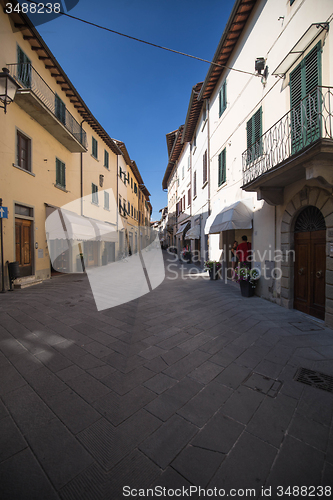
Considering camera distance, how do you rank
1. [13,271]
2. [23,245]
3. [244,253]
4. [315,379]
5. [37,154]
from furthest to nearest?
1. [37,154]
2. [23,245]
3. [244,253]
4. [13,271]
5. [315,379]

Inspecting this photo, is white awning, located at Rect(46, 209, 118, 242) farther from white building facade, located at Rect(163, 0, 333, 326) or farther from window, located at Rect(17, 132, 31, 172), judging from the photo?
white building facade, located at Rect(163, 0, 333, 326)

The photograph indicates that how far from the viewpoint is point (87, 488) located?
1604 mm

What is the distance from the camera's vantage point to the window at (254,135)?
6.85 meters

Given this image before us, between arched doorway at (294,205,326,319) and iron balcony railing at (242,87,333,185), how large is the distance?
1.48m

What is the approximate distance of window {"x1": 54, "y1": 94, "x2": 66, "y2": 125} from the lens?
38.1 ft

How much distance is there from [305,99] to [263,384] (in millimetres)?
5625

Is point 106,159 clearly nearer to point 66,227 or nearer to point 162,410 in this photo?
point 66,227

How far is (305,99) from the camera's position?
5.06 metres

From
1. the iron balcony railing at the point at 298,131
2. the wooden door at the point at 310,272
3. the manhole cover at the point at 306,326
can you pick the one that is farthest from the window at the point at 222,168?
the manhole cover at the point at 306,326

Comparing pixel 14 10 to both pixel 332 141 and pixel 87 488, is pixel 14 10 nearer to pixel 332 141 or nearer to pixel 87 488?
pixel 332 141

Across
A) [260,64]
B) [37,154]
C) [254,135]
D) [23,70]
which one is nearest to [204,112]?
[260,64]

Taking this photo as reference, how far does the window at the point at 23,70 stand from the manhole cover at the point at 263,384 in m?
11.7

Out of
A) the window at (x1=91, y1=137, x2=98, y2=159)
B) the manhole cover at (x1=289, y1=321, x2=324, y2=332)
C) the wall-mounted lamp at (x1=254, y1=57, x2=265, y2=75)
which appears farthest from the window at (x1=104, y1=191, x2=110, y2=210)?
the manhole cover at (x1=289, y1=321, x2=324, y2=332)

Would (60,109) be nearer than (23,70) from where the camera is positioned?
No
